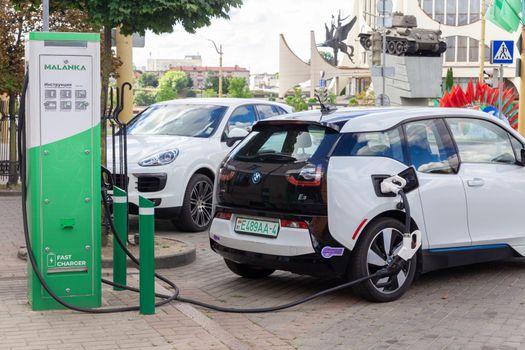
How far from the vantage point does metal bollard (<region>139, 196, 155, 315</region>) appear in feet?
21.3

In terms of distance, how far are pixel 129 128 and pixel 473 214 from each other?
5986 mm

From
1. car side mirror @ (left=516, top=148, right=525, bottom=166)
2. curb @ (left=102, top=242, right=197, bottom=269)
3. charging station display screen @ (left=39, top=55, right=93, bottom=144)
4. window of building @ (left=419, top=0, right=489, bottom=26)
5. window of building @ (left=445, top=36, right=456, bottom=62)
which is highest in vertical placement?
window of building @ (left=419, top=0, right=489, bottom=26)

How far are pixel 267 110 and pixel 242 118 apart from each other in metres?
0.74

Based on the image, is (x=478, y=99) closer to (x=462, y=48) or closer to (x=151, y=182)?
(x=151, y=182)

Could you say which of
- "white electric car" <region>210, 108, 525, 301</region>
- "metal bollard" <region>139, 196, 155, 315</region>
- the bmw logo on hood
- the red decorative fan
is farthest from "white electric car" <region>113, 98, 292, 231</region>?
the red decorative fan

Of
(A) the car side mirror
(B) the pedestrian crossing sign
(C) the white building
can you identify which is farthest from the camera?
(C) the white building

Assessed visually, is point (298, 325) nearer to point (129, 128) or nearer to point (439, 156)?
point (439, 156)

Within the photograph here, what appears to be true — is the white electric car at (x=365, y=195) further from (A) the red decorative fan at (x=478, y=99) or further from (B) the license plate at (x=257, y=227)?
(A) the red decorative fan at (x=478, y=99)

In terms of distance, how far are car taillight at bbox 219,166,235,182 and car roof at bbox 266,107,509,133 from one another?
0.62 m

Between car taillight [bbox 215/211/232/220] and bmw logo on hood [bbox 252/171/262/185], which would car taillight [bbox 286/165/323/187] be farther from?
car taillight [bbox 215/211/232/220]

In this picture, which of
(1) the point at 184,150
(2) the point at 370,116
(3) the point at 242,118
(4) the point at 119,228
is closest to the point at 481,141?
(2) the point at 370,116

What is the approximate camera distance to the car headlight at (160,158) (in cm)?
1118

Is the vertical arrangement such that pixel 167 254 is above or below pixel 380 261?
below

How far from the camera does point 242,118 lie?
1278 centimetres
